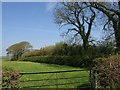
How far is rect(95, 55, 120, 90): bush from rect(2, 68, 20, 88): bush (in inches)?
Result: 100

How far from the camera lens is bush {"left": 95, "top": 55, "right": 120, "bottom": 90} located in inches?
289

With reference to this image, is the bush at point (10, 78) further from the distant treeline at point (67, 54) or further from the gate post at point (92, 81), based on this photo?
the distant treeline at point (67, 54)

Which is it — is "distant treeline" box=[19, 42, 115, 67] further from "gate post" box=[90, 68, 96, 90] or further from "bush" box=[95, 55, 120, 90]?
"bush" box=[95, 55, 120, 90]

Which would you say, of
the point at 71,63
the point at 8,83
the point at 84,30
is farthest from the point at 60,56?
the point at 8,83

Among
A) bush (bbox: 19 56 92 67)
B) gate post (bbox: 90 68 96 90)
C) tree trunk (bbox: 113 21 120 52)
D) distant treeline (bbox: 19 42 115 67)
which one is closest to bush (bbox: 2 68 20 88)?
gate post (bbox: 90 68 96 90)

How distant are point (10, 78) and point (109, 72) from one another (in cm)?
286

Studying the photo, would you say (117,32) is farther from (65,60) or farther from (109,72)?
(109,72)

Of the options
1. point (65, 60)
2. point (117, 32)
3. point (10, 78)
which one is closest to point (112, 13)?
point (117, 32)

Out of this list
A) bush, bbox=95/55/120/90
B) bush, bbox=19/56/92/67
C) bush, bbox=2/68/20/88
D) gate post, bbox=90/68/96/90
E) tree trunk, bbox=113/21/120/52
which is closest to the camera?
bush, bbox=2/68/20/88

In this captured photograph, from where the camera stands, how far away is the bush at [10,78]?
6.75 meters

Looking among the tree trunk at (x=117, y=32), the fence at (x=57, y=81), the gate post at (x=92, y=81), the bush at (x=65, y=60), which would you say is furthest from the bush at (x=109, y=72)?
the tree trunk at (x=117, y=32)

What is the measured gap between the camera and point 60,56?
1923cm

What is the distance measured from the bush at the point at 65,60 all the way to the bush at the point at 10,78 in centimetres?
890

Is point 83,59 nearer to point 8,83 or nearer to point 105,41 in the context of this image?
point 105,41
